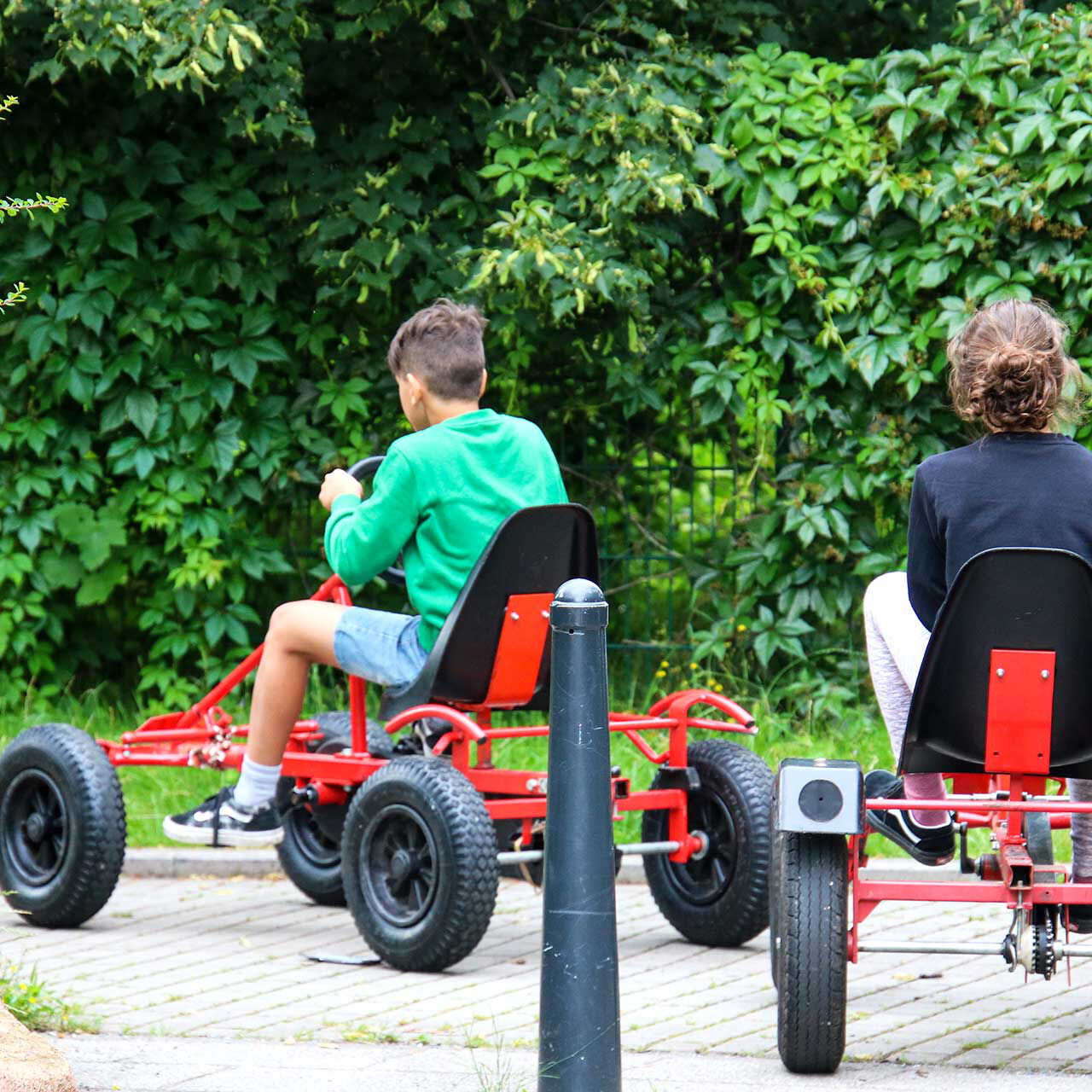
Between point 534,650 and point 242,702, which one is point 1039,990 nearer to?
point 534,650

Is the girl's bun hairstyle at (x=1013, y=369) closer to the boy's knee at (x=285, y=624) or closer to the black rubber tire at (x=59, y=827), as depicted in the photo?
the boy's knee at (x=285, y=624)

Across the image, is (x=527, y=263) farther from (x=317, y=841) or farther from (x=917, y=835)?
(x=917, y=835)

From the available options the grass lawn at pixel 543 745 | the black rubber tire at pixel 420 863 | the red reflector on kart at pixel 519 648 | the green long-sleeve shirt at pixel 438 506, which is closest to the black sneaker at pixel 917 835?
the black rubber tire at pixel 420 863

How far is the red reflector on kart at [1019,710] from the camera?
11.6 feet

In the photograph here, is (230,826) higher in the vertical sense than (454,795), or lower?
lower

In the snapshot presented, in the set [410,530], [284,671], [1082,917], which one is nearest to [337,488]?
[410,530]

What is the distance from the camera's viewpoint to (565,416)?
27.1 ft

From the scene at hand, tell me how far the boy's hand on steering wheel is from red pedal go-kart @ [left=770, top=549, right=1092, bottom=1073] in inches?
75.3

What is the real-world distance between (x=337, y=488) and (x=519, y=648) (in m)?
0.72

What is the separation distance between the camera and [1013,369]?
3668 millimetres

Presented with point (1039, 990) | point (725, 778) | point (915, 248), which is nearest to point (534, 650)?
point (725, 778)

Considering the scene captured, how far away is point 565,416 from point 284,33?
2118 mm

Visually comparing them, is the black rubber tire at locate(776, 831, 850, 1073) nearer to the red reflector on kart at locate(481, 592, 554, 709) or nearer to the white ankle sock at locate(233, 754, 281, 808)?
the red reflector on kart at locate(481, 592, 554, 709)

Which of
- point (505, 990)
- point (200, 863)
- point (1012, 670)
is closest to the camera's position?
point (1012, 670)
